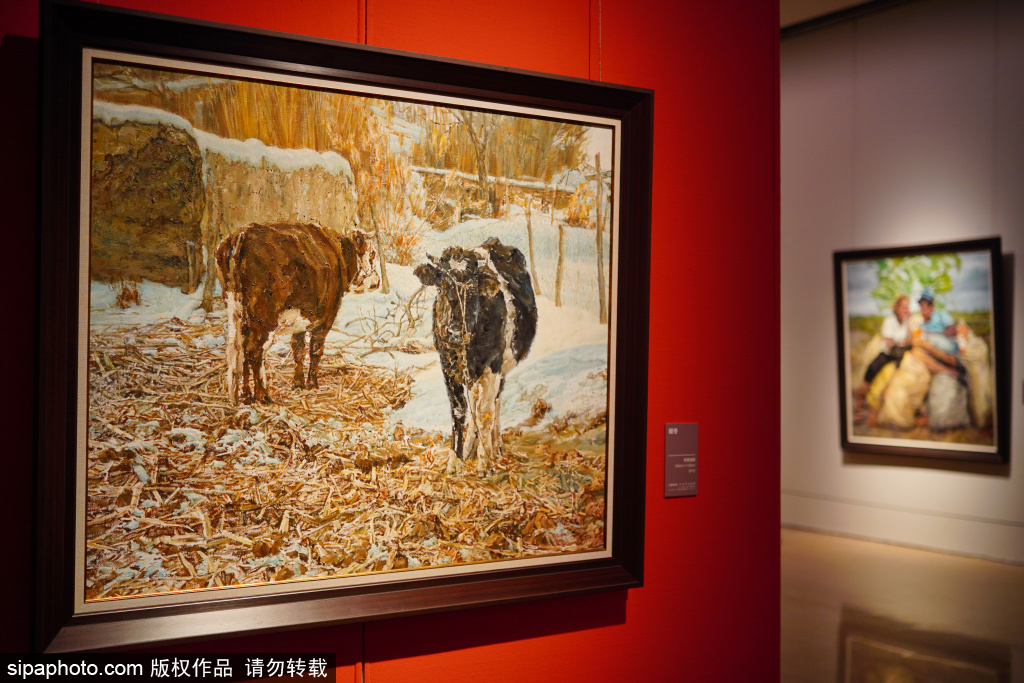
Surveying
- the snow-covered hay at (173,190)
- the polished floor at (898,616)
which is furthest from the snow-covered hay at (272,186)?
the polished floor at (898,616)

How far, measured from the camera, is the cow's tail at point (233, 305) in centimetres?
197

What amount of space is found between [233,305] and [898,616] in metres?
6.05

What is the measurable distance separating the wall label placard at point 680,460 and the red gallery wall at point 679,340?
3cm

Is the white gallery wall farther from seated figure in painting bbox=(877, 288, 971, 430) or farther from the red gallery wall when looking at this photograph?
the red gallery wall

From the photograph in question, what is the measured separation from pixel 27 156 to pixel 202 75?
0.51 m

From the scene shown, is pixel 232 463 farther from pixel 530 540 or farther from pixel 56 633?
pixel 530 540

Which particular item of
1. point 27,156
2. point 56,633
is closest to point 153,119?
point 27,156

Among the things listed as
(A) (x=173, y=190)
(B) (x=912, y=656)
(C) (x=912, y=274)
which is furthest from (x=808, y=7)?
(A) (x=173, y=190)

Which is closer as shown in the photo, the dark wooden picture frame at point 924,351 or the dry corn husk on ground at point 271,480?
the dry corn husk on ground at point 271,480

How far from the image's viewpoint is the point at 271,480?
2.02 metres

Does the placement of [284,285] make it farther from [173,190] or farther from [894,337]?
[894,337]

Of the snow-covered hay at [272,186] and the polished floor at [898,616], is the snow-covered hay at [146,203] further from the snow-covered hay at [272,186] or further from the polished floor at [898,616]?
the polished floor at [898,616]

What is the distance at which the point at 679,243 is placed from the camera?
8.87 ft

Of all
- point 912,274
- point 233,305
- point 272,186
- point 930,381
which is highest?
point 912,274
